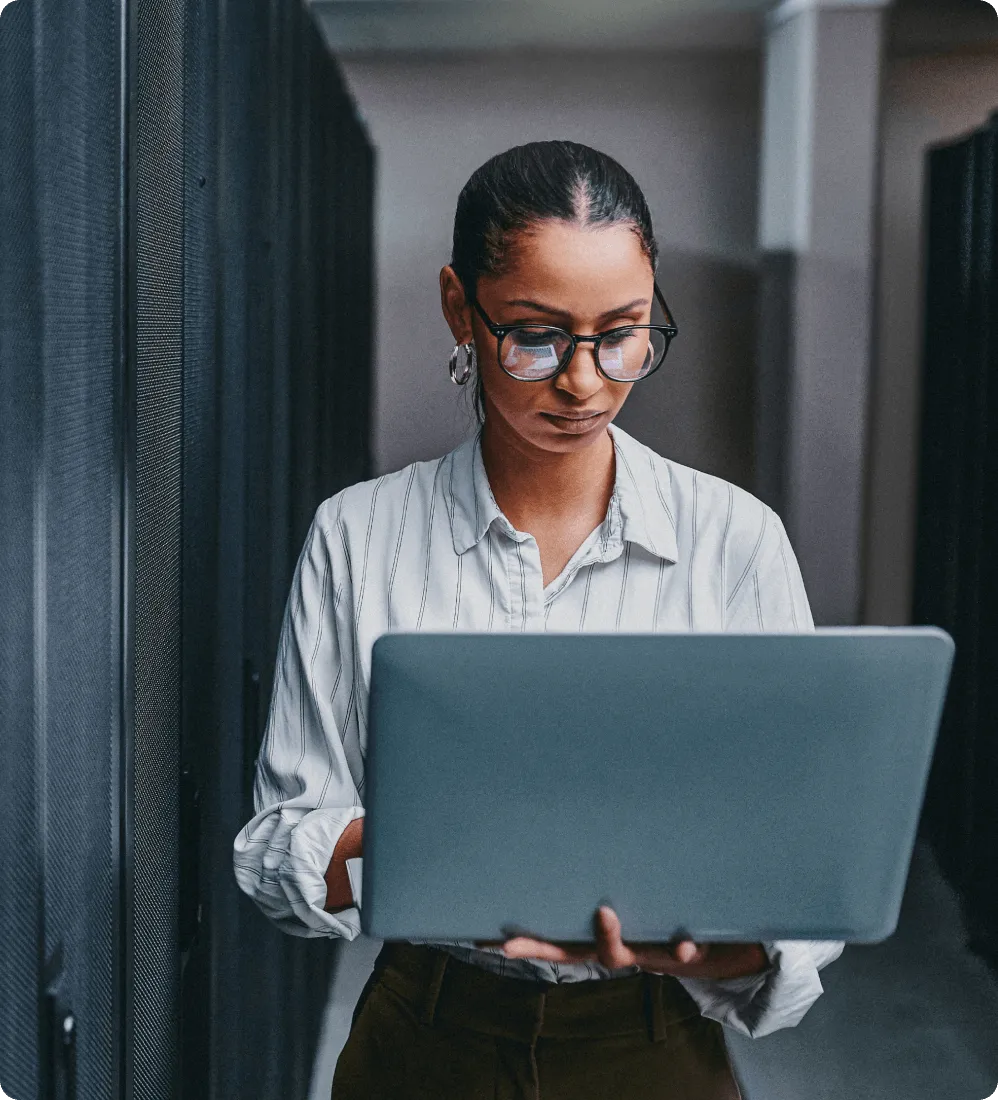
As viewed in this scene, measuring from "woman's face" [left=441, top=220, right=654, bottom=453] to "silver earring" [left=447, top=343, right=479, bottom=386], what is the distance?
93mm

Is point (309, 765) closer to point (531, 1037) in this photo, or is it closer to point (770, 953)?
point (531, 1037)

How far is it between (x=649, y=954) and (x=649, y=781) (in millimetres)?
193

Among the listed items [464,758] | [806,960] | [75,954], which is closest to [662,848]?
[464,758]

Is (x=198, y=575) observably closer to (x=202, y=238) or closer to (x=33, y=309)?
(x=202, y=238)

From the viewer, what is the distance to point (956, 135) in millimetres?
1755

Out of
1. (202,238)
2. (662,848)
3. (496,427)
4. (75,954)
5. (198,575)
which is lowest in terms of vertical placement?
(75,954)

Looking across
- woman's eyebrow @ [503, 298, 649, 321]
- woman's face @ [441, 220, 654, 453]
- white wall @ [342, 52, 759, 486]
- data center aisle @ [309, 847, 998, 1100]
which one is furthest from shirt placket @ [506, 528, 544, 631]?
data center aisle @ [309, 847, 998, 1100]

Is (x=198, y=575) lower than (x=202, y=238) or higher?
lower

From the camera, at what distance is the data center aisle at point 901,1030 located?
6.24 ft

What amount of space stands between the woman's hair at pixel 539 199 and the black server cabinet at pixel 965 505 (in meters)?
0.90

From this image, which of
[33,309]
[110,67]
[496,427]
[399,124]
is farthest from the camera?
[399,124]

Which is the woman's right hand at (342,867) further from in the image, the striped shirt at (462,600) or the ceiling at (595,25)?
the ceiling at (595,25)

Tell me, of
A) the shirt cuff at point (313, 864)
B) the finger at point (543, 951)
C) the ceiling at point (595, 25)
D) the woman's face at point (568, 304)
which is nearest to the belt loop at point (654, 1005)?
the finger at point (543, 951)

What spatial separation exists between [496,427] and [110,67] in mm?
446
